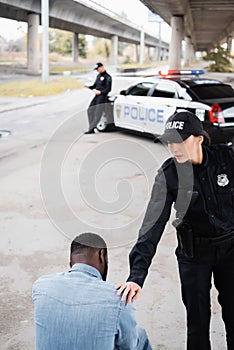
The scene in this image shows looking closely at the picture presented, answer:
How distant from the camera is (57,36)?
10288 cm

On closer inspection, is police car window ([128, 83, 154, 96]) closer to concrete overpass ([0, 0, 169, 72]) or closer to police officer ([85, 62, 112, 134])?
police officer ([85, 62, 112, 134])

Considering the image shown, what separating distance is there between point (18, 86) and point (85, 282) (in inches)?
1036

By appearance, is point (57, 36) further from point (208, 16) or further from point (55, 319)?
point (55, 319)

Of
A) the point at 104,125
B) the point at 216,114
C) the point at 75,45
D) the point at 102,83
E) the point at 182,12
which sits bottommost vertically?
the point at 104,125

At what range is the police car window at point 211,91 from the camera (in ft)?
34.8

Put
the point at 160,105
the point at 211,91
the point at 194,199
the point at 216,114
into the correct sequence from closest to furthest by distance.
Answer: the point at 194,199
the point at 216,114
the point at 211,91
the point at 160,105

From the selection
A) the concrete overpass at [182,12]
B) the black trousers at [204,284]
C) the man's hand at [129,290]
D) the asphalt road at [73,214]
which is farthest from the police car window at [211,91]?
the concrete overpass at [182,12]

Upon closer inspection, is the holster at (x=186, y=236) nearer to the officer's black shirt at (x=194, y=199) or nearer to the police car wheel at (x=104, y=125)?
the officer's black shirt at (x=194, y=199)

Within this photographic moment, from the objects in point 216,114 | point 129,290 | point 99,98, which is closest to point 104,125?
point 99,98

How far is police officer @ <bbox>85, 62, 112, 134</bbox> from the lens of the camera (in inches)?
491

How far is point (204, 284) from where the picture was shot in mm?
2961

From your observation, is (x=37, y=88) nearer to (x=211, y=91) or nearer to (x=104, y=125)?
(x=104, y=125)

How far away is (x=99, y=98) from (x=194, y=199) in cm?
1027

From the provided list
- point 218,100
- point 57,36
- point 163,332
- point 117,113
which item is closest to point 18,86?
point 117,113
